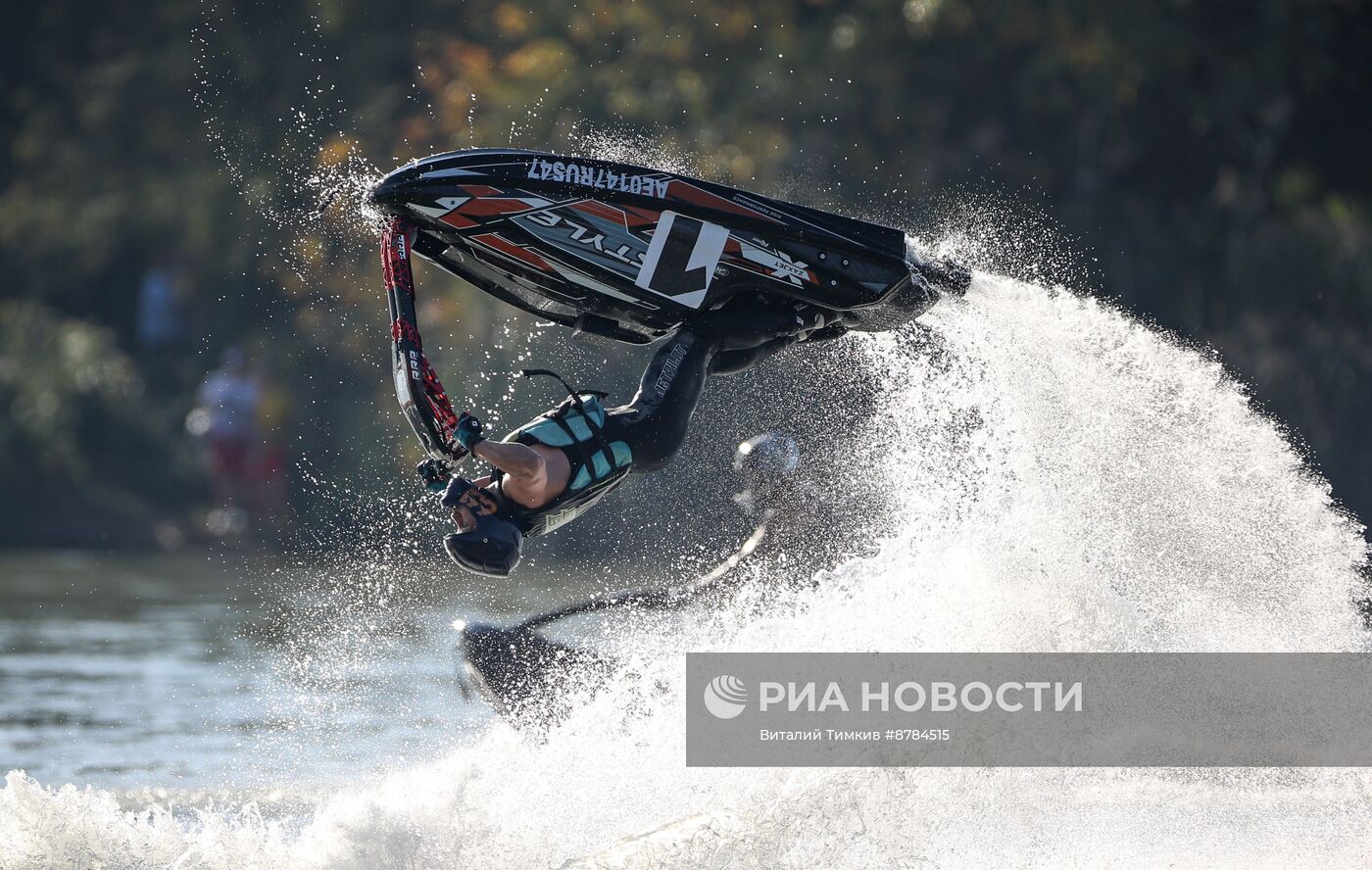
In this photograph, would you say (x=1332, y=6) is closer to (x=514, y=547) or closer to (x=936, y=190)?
(x=936, y=190)

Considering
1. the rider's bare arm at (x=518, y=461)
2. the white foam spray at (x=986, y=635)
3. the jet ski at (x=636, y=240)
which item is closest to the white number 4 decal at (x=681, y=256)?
the jet ski at (x=636, y=240)

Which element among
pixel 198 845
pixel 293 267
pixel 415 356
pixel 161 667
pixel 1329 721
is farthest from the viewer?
pixel 293 267

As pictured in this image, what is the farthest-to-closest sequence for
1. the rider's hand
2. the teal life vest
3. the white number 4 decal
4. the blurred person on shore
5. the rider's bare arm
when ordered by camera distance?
1. the blurred person on shore
2. the white number 4 decal
3. the teal life vest
4. the rider's bare arm
5. the rider's hand

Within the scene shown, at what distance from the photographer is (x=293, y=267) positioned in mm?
23781

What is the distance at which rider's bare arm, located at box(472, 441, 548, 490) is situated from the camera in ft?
23.5

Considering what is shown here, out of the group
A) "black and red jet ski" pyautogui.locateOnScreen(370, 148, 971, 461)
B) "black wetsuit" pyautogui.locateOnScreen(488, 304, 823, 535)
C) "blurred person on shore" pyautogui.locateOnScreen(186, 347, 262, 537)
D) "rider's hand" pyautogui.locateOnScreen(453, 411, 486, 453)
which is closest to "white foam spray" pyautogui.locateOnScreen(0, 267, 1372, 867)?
"black and red jet ski" pyautogui.locateOnScreen(370, 148, 971, 461)

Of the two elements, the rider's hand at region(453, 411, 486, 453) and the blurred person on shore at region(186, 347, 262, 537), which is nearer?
the rider's hand at region(453, 411, 486, 453)

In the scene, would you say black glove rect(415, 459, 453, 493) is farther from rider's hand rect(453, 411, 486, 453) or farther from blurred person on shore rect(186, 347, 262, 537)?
blurred person on shore rect(186, 347, 262, 537)

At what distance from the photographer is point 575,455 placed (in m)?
7.47

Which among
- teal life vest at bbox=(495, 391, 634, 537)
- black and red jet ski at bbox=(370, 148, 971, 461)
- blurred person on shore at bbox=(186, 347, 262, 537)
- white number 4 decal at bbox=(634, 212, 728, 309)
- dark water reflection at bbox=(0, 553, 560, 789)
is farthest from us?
blurred person on shore at bbox=(186, 347, 262, 537)

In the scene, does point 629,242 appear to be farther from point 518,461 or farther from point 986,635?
point 986,635

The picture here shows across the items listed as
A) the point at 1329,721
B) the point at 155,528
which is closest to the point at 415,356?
the point at 1329,721

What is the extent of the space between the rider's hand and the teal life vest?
0.42 m

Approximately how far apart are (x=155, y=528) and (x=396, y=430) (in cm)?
320
